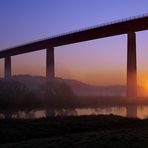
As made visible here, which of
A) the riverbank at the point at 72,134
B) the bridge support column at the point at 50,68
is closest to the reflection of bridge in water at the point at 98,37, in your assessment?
the bridge support column at the point at 50,68

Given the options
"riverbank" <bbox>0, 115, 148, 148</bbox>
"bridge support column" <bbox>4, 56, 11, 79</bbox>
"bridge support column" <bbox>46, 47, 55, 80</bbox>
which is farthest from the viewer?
"bridge support column" <bbox>4, 56, 11, 79</bbox>

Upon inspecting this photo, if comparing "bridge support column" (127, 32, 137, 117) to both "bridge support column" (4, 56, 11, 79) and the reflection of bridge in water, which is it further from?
"bridge support column" (4, 56, 11, 79)

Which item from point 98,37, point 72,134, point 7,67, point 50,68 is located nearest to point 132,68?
point 98,37

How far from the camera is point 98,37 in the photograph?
66062mm

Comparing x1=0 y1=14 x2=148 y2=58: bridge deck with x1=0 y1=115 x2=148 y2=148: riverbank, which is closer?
x1=0 y1=115 x2=148 y2=148: riverbank

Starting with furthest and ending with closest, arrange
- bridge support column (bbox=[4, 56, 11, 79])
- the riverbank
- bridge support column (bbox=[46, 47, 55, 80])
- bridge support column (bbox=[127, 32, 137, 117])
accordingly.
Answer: bridge support column (bbox=[4, 56, 11, 79]) < bridge support column (bbox=[46, 47, 55, 80]) < bridge support column (bbox=[127, 32, 137, 117]) < the riverbank

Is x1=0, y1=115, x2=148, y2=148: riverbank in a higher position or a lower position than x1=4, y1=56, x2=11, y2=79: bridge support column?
lower

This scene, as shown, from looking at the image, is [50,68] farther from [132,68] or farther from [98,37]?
[132,68]

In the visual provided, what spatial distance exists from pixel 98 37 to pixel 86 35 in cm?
254

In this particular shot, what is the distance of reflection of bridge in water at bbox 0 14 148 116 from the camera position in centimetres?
5708

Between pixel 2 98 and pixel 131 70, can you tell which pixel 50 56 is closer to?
pixel 131 70

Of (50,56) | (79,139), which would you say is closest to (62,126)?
(79,139)

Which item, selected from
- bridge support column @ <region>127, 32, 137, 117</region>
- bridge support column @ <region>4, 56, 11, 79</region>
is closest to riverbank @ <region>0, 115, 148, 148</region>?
bridge support column @ <region>127, 32, 137, 117</region>

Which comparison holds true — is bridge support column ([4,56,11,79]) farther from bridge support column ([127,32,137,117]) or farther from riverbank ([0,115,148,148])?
riverbank ([0,115,148,148])
